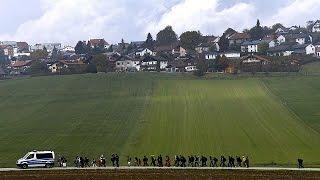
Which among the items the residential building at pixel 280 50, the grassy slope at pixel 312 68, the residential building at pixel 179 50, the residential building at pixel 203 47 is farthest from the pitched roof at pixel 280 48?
the grassy slope at pixel 312 68

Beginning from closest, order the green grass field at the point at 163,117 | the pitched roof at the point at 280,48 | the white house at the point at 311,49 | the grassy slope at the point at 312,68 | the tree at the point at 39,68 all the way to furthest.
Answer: the green grass field at the point at 163,117 < the grassy slope at the point at 312,68 < the tree at the point at 39,68 < the pitched roof at the point at 280,48 < the white house at the point at 311,49

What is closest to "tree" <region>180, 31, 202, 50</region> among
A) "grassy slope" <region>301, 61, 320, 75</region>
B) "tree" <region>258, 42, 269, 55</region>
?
"tree" <region>258, 42, 269, 55</region>

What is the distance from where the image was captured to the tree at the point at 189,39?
19475 cm

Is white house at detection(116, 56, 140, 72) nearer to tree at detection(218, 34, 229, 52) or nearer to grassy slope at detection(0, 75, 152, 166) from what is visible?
tree at detection(218, 34, 229, 52)

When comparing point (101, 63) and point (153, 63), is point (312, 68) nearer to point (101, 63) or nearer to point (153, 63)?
point (153, 63)

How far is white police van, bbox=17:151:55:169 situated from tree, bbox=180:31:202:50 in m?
152

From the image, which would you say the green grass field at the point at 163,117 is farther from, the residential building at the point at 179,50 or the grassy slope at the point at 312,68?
the residential building at the point at 179,50

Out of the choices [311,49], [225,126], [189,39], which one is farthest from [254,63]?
[189,39]

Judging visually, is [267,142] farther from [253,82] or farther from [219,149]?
[253,82]

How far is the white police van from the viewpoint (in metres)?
43.3

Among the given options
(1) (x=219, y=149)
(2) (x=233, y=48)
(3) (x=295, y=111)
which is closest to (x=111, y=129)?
(1) (x=219, y=149)

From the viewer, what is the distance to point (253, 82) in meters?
107

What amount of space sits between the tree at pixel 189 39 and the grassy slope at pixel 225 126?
93.2m

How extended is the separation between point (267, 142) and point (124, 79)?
5826 cm
